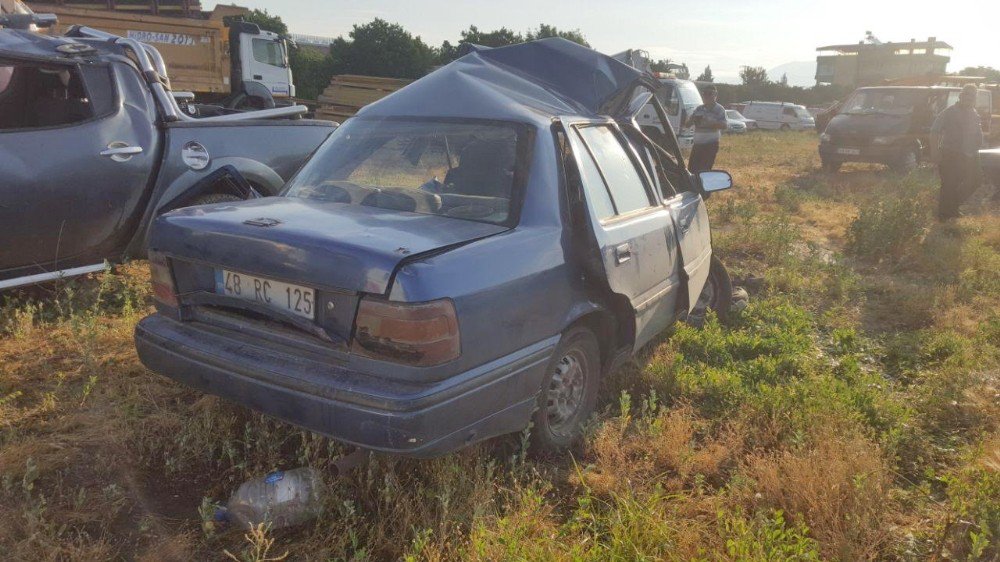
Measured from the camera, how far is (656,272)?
3732 millimetres

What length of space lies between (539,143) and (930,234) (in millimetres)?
7338

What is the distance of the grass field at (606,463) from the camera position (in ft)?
8.19

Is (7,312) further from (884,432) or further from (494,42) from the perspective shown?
(494,42)

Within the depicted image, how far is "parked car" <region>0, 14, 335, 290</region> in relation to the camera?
4.06 meters

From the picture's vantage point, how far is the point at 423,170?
3234 mm

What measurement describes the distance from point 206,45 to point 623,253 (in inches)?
617

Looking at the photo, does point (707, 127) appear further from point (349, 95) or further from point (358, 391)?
point (349, 95)

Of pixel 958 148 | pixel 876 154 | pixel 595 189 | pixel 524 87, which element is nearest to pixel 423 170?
pixel 595 189

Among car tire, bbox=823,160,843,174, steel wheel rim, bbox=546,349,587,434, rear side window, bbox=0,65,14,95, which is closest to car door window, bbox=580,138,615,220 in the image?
steel wheel rim, bbox=546,349,587,434

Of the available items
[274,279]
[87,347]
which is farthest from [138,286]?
[274,279]

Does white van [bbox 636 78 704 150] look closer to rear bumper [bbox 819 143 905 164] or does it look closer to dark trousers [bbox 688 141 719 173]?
rear bumper [bbox 819 143 905 164]

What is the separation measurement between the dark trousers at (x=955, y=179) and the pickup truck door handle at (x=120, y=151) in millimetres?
9454

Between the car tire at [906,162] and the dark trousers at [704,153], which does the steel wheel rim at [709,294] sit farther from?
the car tire at [906,162]

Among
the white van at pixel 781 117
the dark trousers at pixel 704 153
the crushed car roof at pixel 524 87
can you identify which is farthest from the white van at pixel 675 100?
the white van at pixel 781 117
